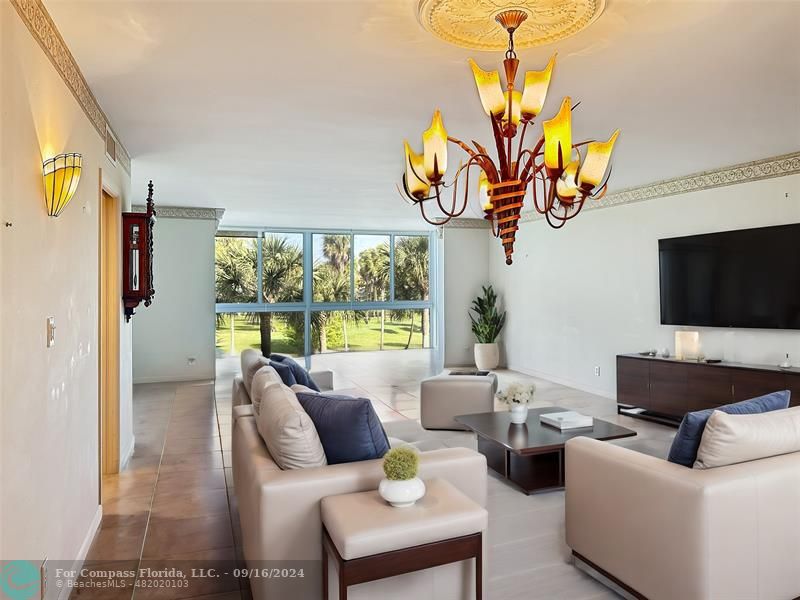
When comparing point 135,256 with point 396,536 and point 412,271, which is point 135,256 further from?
point 412,271

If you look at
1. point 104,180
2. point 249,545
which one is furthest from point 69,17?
point 249,545

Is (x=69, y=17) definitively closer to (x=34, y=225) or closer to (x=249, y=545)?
(x=34, y=225)

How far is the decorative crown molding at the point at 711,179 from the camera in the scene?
187 inches

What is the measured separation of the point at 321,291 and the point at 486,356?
137 inches

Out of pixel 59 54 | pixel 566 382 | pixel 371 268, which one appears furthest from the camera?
pixel 371 268

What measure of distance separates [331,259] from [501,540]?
318 inches

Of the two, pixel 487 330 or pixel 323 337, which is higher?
pixel 487 330

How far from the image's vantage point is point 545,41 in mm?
2488

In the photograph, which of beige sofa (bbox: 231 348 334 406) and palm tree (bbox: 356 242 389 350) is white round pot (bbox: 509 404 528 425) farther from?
palm tree (bbox: 356 242 389 350)

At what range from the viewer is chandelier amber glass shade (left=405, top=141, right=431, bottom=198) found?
9.11 ft

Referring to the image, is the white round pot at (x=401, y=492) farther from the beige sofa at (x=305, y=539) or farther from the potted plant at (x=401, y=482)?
the beige sofa at (x=305, y=539)

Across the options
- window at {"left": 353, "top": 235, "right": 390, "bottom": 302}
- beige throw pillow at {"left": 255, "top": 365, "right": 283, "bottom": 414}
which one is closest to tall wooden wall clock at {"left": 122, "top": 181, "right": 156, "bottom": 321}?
beige throw pillow at {"left": 255, "top": 365, "right": 283, "bottom": 414}

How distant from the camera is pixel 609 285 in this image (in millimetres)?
6629

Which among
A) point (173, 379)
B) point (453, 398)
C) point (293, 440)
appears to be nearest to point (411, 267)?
point (173, 379)
